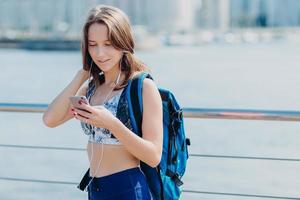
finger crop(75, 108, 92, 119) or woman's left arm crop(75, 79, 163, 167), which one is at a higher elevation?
finger crop(75, 108, 92, 119)

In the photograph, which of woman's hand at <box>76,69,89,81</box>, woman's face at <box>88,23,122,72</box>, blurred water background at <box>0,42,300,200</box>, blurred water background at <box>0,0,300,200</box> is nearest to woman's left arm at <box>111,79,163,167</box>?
woman's face at <box>88,23,122,72</box>

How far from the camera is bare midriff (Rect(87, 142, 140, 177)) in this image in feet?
5.64

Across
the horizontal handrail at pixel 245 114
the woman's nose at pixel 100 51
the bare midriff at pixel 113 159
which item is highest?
Answer: the woman's nose at pixel 100 51

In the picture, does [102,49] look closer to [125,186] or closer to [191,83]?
[125,186]

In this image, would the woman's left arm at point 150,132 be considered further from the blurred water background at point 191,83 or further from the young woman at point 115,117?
the blurred water background at point 191,83

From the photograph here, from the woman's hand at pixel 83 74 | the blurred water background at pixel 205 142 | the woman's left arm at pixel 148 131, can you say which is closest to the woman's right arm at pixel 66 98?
the woman's hand at pixel 83 74

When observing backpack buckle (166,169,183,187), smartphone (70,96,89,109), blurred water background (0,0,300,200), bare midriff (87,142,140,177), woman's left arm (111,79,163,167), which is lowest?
blurred water background (0,0,300,200)

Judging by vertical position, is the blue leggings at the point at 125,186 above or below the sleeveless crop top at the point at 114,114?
below

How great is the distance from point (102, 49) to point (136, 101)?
0.15 meters

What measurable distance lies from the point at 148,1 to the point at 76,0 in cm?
652

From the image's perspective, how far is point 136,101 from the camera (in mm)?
1680

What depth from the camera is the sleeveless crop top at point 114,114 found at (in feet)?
5.56

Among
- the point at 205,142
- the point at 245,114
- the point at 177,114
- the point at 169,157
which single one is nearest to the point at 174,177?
the point at 169,157

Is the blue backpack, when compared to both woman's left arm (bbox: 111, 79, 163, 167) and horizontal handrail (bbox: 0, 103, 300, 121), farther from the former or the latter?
horizontal handrail (bbox: 0, 103, 300, 121)
